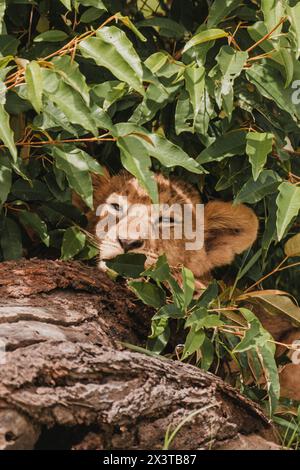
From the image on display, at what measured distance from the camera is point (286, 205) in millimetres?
3949

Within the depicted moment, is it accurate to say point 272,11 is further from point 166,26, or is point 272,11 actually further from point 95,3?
point 166,26

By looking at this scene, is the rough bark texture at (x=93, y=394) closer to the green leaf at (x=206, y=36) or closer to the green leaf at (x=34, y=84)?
the green leaf at (x=34, y=84)

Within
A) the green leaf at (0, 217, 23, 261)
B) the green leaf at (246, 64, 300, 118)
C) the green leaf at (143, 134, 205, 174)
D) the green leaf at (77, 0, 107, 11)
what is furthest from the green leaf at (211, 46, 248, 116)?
the green leaf at (0, 217, 23, 261)

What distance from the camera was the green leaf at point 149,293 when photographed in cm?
418

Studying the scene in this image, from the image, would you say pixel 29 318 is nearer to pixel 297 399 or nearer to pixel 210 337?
pixel 210 337

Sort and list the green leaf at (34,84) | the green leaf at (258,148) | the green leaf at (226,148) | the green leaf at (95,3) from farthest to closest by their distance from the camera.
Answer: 1. the green leaf at (226,148)
2. the green leaf at (95,3)
3. the green leaf at (258,148)
4. the green leaf at (34,84)

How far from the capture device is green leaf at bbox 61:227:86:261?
14.5ft

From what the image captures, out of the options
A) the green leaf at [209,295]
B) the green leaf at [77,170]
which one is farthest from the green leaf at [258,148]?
the green leaf at [77,170]

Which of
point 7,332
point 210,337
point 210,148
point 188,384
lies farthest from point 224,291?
point 7,332

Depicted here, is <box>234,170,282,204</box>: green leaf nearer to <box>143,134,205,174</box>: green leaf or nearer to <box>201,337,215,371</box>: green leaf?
<box>143,134,205,174</box>: green leaf

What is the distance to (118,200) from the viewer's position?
5055mm

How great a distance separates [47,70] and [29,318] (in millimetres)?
879

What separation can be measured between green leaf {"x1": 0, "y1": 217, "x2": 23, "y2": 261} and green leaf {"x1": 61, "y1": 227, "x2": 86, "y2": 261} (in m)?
0.22

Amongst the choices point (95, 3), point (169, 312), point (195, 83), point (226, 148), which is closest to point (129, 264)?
point (169, 312)
